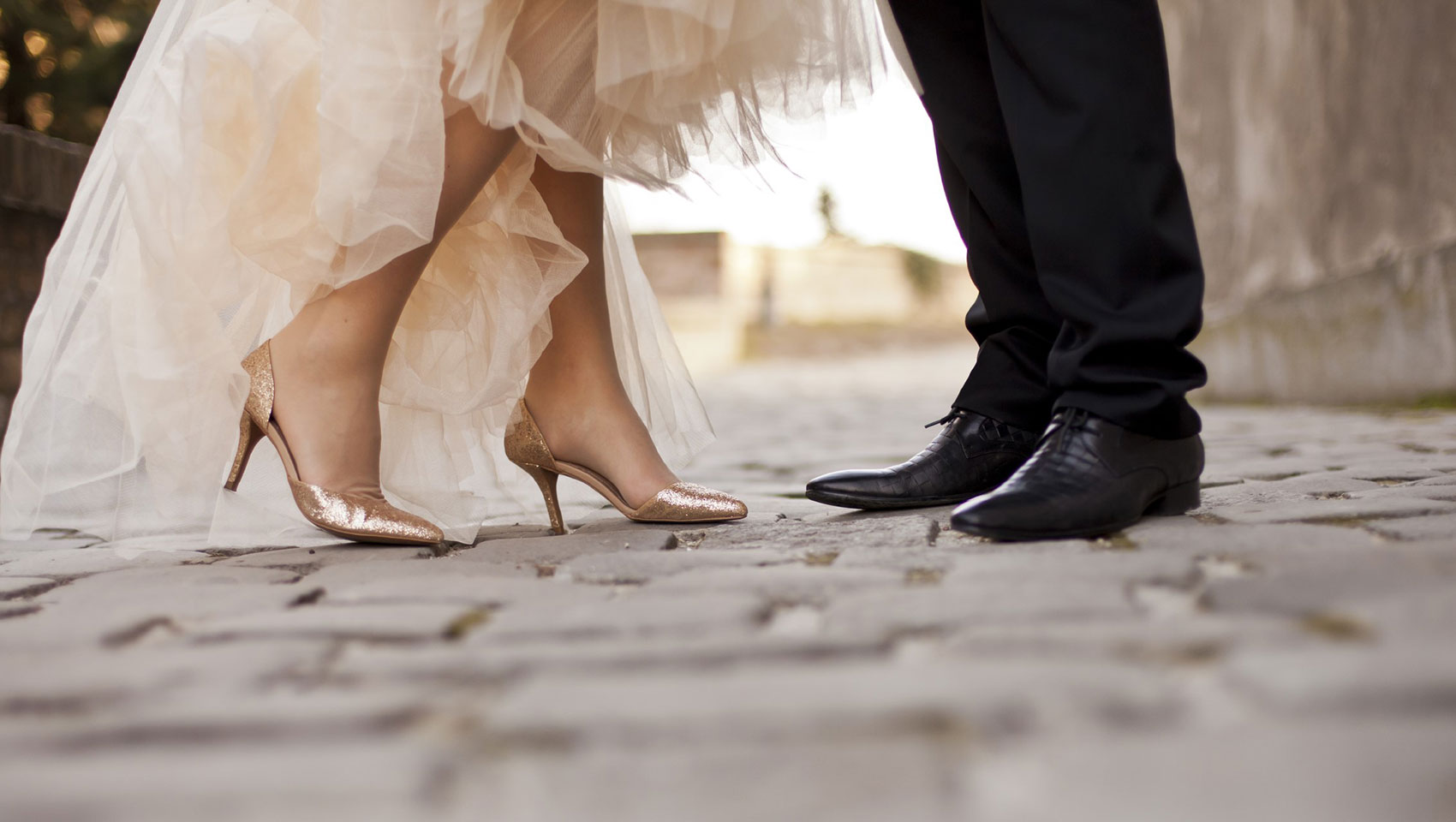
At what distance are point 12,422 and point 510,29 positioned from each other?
1.01m

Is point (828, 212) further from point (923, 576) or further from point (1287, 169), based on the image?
point (923, 576)

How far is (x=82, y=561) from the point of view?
1.67m

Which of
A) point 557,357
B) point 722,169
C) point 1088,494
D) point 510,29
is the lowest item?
point 1088,494

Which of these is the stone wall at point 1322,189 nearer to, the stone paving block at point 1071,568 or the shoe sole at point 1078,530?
the shoe sole at point 1078,530

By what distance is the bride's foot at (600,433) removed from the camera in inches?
74.3

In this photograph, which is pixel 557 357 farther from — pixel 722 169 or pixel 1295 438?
pixel 1295 438

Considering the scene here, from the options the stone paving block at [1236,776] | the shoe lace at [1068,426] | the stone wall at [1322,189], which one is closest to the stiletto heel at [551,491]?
the shoe lace at [1068,426]

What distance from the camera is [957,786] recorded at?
649mm

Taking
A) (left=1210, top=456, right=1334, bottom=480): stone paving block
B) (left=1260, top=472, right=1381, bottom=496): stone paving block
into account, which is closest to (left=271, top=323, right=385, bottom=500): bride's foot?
(left=1260, top=472, right=1381, bottom=496): stone paving block

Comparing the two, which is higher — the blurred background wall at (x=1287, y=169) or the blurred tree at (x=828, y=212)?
the blurred tree at (x=828, y=212)

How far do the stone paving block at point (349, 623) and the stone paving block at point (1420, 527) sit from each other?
112 centimetres

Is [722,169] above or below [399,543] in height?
above

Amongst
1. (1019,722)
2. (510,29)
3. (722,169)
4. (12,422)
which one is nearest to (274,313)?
(12,422)

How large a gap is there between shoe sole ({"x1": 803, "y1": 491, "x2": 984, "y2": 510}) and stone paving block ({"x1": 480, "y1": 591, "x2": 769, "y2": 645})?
2.42ft
